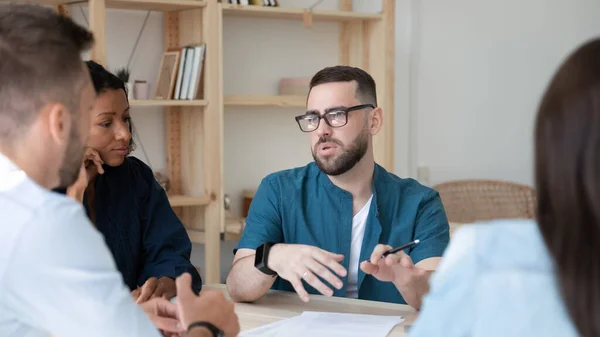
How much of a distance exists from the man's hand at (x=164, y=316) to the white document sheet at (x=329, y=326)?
18cm

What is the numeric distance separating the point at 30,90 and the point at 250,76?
10.1 ft

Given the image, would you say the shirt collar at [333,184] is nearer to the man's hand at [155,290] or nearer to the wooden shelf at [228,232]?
the man's hand at [155,290]

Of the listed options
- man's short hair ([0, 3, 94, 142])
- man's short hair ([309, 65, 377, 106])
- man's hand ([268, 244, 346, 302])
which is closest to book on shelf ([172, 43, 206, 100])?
man's short hair ([309, 65, 377, 106])

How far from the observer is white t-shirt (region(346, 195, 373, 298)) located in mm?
2486

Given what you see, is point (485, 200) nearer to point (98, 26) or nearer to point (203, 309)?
point (98, 26)

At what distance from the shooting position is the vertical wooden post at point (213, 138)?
387 cm

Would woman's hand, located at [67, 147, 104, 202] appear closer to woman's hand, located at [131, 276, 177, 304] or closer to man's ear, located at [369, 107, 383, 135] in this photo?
woman's hand, located at [131, 276, 177, 304]

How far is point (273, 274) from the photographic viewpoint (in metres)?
2.25

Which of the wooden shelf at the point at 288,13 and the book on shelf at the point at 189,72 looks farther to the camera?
the wooden shelf at the point at 288,13

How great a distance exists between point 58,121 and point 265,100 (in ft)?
9.08

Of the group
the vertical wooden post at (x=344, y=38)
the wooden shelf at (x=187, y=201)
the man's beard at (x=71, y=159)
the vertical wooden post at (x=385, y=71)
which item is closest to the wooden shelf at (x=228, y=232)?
the wooden shelf at (x=187, y=201)

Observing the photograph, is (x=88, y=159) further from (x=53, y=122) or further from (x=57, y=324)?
(x=57, y=324)

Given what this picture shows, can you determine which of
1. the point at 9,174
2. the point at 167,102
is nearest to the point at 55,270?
the point at 9,174

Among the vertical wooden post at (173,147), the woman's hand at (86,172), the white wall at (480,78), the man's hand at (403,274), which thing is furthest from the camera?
the white wall at (480,78)
